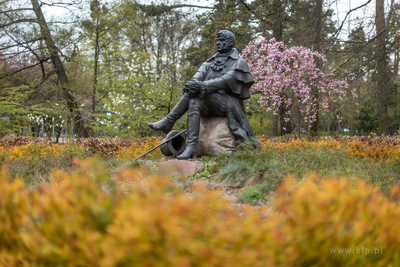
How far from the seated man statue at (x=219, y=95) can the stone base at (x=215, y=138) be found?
4.3 inches

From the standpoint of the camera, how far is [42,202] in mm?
1773

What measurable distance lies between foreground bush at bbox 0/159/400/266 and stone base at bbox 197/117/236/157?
149 inches

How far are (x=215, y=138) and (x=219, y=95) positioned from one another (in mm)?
817

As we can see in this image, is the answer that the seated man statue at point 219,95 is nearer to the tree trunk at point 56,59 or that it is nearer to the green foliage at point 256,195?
the green foliage at point 256,195

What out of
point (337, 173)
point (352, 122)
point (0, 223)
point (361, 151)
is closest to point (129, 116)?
point (361, 151)

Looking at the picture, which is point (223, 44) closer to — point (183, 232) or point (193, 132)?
point (193, 132)

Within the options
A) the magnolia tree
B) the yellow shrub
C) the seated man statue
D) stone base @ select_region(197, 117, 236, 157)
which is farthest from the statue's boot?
the magnolia tree

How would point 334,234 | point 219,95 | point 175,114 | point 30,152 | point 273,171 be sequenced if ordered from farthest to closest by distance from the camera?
point 30,152 < point 175,114 < point 219,95 < point 273,171 < point 334,234

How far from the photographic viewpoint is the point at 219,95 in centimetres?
571

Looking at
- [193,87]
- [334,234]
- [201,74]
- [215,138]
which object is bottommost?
[334,234]

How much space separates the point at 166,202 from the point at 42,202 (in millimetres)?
778

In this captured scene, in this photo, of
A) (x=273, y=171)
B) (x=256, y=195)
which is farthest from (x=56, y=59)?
(x=256, y=195)

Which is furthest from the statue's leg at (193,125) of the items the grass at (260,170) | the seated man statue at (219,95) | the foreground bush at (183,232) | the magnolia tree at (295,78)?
the magnolia tree at (295,78)

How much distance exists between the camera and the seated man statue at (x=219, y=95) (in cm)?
553
